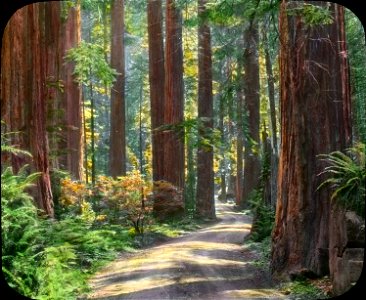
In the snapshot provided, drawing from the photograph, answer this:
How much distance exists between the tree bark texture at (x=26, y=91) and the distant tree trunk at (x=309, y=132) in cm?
412

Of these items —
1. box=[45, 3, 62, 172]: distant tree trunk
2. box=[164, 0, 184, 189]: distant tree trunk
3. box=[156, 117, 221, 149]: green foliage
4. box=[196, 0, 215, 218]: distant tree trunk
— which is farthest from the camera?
box=[196, 0, 215, 218]: distant tree trunk

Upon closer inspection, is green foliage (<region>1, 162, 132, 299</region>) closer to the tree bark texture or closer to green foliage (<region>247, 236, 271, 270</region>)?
the tree bark texture

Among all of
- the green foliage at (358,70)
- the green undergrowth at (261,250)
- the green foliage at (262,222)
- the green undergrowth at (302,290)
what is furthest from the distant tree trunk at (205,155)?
the green undergrowth at (302,290)

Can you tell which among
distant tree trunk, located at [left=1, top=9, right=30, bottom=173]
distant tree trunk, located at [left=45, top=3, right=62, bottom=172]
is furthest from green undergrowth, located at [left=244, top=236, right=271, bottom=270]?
distant tree trunk, located at [left=45, top=3, right=62, bottom=172]

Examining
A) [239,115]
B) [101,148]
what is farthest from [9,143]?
[101,148]

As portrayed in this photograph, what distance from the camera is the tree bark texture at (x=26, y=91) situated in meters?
7.65

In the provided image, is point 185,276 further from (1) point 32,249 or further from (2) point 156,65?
(2) point 156,65

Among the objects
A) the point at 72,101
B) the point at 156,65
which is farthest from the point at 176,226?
the point at 156,65

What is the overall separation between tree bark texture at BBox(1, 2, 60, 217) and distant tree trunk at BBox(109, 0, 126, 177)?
14357 millimetres

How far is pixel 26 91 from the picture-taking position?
8180 mm

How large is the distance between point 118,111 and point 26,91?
635 inches

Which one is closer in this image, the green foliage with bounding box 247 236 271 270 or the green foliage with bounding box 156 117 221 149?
the green foliage with bounding box 247 236 271 270

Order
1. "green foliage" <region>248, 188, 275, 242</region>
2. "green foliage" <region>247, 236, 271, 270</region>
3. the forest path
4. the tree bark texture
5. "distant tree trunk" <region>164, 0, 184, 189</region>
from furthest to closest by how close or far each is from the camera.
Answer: "distant tree trunk" <region>164, 0, 184, 189</region>
"green foliage" <region>248, 188, 275, 242</region>
"green foliage" <region>247, 236, 271, 270</region>
the tree bark texture
the forest path

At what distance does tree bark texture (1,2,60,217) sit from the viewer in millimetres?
7654
